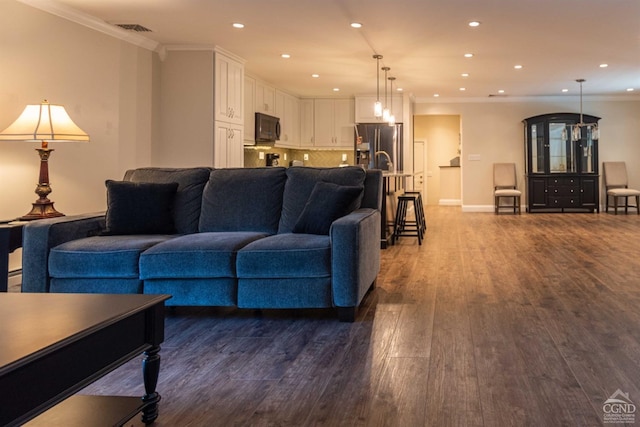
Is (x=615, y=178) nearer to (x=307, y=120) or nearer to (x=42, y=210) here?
(x=307, y=120)

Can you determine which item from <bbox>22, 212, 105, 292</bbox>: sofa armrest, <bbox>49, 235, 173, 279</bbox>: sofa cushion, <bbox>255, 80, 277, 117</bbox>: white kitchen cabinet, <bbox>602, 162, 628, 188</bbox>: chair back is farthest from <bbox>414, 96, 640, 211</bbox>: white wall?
<bbox>22, 212, 105, 292</bbox>: sofa armrest

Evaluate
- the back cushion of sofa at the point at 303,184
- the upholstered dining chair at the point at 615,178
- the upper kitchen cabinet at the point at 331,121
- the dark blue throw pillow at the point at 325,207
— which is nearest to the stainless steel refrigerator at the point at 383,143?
the upper kitchen cabinet at the point at 331,121

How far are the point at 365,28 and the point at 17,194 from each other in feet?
12.3

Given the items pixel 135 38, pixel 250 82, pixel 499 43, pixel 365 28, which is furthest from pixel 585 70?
pixel 135 38

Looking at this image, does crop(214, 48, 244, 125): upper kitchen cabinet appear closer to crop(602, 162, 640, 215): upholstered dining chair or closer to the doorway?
the doorway

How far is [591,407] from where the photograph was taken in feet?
5.95

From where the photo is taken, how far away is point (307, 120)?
33.7 ft

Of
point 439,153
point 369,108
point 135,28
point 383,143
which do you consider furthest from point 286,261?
point 439,153

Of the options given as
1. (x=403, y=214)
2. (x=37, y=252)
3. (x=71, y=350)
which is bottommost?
Answer: (x=71, y=350)

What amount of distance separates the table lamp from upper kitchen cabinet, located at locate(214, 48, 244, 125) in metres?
2.76

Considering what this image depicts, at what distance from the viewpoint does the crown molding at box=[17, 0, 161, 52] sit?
4461 mm

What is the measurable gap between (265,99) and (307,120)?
1.90m

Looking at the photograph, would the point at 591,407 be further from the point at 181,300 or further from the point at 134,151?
the point at 134,151

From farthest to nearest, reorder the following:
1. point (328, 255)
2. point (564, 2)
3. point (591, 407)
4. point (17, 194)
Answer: point (564, 2), point (17, 194), point (328, 255), point (591, 407)
